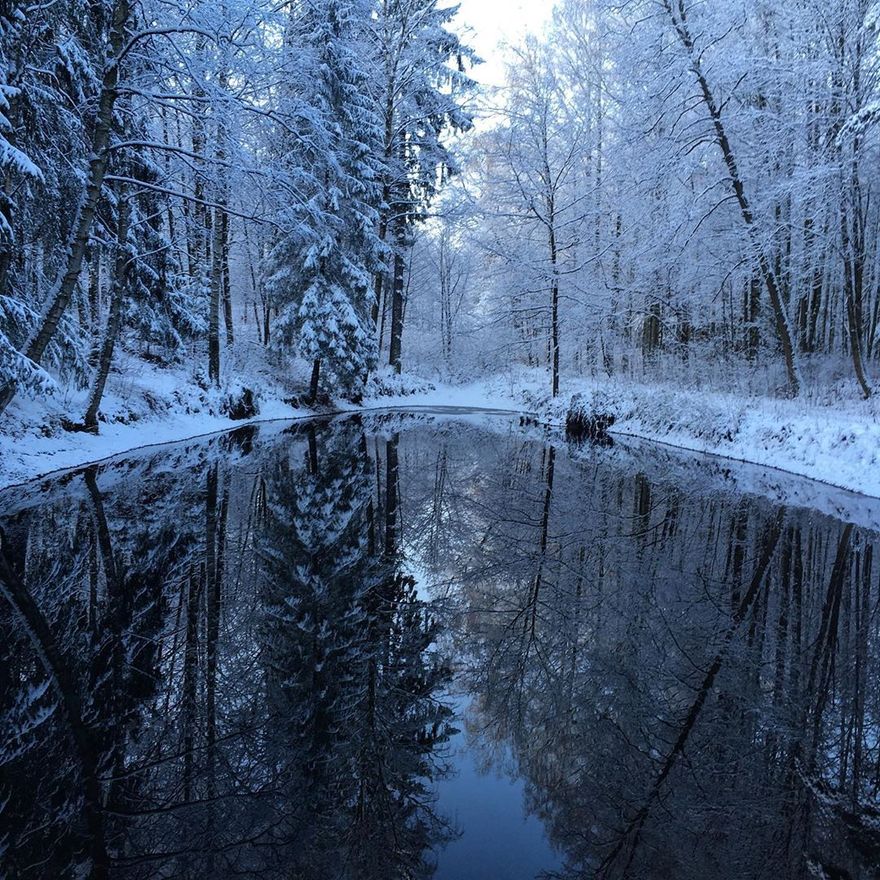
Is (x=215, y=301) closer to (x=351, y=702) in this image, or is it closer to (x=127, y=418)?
(x=127, y=418)

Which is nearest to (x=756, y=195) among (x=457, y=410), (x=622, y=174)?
(x=622, y=174)

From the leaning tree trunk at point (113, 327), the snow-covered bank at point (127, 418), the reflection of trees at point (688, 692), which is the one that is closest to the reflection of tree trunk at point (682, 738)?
the reflection of trees at point (688, 692)

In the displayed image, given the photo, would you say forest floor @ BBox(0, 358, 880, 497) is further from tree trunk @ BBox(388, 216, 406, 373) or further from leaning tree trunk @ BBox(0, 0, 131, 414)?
tree trunk @ BBox(388, 216, 406, 373)

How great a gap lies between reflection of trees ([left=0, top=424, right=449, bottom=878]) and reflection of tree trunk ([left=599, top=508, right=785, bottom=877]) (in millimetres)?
853

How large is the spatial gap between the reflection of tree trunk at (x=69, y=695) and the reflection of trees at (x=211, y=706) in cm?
1

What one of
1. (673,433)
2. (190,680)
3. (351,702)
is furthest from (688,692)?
(673,433)

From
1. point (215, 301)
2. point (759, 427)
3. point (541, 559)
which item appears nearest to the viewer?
point (541, 559)

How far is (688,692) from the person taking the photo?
3.84m

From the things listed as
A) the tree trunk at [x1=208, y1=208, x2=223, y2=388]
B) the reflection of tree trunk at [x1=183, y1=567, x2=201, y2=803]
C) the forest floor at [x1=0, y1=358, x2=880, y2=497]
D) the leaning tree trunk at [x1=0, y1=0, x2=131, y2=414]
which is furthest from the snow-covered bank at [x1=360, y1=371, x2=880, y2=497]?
the leaning tree trunk at [x1=0, y1=0, x2=131, y2=414]

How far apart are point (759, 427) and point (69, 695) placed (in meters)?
14.3

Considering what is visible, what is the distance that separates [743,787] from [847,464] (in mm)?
9948

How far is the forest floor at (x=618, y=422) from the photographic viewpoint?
416 inches

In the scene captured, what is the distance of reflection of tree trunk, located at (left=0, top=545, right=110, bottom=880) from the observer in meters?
2.48

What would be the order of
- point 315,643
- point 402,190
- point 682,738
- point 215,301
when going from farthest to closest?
point 402,190 → point 215,301 → point 315,643 → point 682,738
